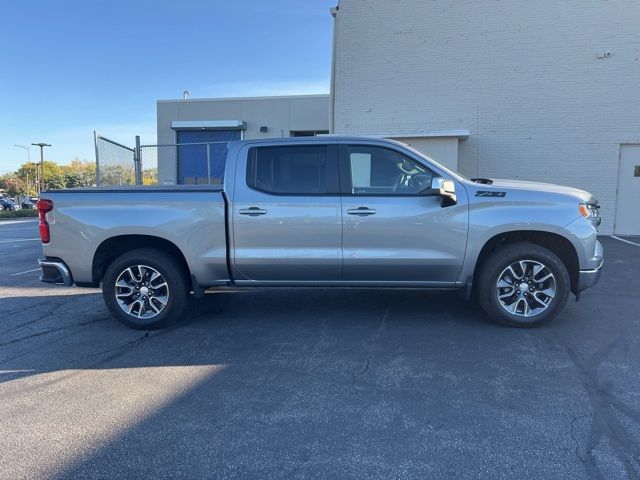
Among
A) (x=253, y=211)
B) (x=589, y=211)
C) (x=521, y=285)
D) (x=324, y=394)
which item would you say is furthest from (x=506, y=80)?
(x=324, y=394)

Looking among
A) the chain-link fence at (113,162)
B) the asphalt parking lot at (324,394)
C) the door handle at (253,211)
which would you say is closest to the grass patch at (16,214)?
the chain-link fence at (113,162)

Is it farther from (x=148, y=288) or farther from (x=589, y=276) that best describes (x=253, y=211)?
(x=589, y=276)

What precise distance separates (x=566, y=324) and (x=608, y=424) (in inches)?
90.6

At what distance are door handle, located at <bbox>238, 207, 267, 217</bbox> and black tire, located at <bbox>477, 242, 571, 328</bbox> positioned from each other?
2.48 metres

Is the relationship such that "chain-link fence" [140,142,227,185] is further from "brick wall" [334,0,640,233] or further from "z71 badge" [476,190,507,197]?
"z71 badge" [476,190,507,197]

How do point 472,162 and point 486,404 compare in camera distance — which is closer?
point 486,404

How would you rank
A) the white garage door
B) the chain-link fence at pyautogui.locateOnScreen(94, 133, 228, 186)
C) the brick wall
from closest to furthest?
the chain-link fence at pyautogui.locateOnScreen(94, 133, 228, 186)
the brick wall
the white garage door

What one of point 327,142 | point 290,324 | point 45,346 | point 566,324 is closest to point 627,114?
point 566,324

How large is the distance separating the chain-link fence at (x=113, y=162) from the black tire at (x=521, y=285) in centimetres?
871

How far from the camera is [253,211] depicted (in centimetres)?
501

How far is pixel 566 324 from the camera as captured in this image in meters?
5.23

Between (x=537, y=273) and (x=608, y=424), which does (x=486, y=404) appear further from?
(x=537, y=273)

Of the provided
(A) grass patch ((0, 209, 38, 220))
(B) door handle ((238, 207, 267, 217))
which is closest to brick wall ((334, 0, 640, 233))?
(B) door handle ((238, 207, 267, 217))

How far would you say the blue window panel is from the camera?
16.6 metres
